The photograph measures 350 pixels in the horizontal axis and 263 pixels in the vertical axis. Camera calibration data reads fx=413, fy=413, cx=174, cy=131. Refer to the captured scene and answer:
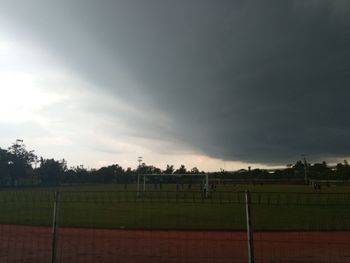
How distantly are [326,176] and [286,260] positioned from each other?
12110 centimetres

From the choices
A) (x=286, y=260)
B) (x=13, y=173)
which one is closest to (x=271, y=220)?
(x=286, y=260)

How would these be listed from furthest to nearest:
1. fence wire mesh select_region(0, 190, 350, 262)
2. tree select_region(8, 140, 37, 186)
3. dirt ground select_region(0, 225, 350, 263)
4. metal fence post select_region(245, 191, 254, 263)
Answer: tree select_region(8, 140, 37, 186) < fence wire mesh select_region(0, 190, 350, 262) < dirt ground select_region(0, 225, 350, 263) < metal fence post select_region(245, 191, 254, 263)

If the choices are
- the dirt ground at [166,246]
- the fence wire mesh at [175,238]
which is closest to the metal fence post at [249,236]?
the dirt ground at [166,246]

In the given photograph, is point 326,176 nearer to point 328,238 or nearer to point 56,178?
point 56,178

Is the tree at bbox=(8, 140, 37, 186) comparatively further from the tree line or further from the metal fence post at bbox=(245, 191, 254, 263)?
the metal fence post at bbox=(245, 191, 254, 263)

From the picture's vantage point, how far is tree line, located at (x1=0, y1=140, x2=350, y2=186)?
391 feet

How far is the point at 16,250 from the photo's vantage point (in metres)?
12.7

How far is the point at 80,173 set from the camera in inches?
6043

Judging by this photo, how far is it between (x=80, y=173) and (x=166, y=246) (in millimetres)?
144198

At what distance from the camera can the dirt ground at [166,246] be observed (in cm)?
1172

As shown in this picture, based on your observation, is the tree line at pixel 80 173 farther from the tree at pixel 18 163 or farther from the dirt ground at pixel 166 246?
the dirt ground at pixel 166 246

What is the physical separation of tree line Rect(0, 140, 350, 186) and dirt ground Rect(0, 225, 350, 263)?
83696mm

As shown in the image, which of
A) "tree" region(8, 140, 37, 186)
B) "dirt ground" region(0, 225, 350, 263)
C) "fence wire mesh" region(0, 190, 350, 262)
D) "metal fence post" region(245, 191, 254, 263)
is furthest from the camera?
"tree" region(8, 140, 37, 186)

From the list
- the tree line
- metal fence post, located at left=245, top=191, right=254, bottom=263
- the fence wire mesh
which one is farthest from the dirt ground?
the tree line
